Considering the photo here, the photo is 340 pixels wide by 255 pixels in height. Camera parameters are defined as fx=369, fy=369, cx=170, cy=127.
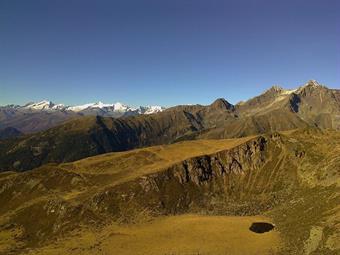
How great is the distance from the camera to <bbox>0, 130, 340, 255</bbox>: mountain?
356 feet

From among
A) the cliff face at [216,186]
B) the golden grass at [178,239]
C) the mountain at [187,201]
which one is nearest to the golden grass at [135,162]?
the mountain at [187,201]

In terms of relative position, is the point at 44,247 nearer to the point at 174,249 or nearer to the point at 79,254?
the point at 79,254

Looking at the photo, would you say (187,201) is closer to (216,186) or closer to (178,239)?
(216,186)

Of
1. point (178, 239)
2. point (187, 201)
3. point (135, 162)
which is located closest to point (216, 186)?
point (187, 201)

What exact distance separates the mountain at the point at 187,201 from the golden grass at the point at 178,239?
319mm

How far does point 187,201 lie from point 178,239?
38.4 m

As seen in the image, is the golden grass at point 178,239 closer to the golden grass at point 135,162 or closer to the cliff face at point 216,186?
the cliff face at point 216,186

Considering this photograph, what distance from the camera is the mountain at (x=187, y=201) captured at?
356 feet

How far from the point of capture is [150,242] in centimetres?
11300

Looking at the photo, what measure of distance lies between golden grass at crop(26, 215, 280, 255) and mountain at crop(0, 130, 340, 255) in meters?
0.32

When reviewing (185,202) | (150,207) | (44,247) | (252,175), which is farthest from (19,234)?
(252,175)

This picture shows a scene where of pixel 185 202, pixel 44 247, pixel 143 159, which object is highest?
pixel 143 159

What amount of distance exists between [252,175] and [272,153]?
17.6 meters

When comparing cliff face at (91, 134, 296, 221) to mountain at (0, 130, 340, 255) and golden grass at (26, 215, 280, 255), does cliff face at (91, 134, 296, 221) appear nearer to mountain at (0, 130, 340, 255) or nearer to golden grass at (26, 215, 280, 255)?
mountain at (0, 130, 340, 255)
